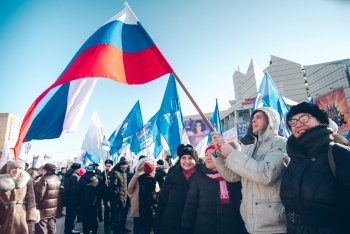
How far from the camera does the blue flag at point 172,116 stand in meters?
8.54

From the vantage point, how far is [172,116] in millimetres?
8664

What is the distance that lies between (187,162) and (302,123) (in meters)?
2.32

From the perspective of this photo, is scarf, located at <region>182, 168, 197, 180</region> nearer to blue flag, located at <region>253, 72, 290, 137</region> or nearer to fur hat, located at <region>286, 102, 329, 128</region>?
fur hat, located at <region>286, 102, 329, 128</region>

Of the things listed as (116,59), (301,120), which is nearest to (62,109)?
(116,59)

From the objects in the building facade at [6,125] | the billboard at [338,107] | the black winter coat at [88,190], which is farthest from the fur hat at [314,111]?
the building facade at [6,125]

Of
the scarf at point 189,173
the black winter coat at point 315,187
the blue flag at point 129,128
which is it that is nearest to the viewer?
the black winter coat at point 315,187

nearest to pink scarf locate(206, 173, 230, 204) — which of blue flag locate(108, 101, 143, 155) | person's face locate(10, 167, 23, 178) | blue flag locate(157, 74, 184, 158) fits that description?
person's face locate(10, 167, 23, 178)

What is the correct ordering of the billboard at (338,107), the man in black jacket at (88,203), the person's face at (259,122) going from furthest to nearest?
the billboard at (338,107)
the man in black jacket at (88,203)
the person's face at (259,122)

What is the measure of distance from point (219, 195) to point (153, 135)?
311 inches

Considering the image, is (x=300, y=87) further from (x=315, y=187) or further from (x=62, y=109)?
(x=315, y=187)

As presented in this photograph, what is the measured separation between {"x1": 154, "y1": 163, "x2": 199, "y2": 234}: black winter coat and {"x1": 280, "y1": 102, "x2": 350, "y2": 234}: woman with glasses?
2.30 metres

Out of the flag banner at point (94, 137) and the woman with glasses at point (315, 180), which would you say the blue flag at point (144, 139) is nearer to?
the flag banner at point (94, 137)

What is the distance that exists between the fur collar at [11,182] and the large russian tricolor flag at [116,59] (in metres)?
1.26

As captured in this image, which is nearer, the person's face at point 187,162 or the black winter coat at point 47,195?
the person's face at point 187,162
